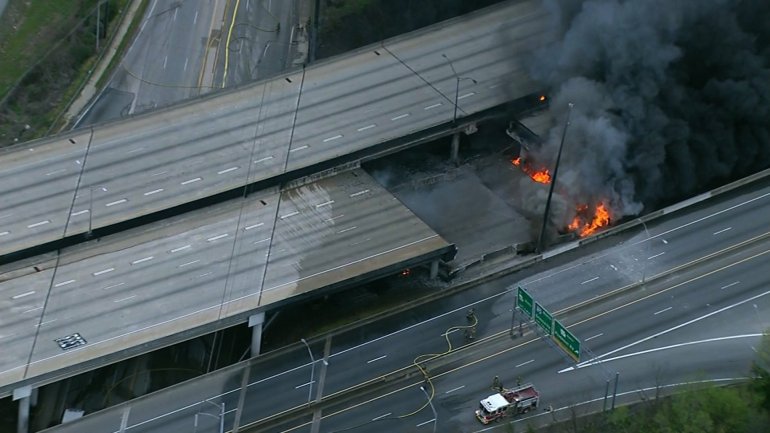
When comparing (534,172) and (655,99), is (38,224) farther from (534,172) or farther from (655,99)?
(655,99)

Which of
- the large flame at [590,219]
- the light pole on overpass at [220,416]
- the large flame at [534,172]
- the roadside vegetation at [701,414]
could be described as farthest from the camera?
the large flame at [534,172]

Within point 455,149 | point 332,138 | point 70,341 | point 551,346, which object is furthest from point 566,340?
point 70,341

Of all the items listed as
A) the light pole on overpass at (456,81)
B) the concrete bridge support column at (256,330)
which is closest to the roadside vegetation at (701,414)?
the concrete bridge support column at (256,330)

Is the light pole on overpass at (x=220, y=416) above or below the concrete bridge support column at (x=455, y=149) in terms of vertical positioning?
below

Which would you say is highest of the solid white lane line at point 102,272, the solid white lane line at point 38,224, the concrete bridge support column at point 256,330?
the solid white lane line at point 38,224

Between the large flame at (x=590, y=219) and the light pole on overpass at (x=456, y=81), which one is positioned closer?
the large flame at (x=590, y=219)

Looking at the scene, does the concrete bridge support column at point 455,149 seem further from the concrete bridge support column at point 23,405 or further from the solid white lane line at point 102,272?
the concrete bridge support column at point 23,405

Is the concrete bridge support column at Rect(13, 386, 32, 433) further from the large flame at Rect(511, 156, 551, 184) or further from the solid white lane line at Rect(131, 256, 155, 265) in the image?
the large flame at Rect(511, 156, 551, 184)
